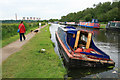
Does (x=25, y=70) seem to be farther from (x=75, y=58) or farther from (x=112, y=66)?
(x=112, y=66)

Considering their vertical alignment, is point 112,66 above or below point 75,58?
below

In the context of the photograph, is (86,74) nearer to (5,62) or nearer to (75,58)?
(75,58)

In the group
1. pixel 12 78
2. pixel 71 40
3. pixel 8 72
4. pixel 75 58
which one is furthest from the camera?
pixel 71 40

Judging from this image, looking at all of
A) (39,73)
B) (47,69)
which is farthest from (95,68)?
(39,73)

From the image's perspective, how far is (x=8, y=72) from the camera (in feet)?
16.8

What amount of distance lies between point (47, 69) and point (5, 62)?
2261 millimetres

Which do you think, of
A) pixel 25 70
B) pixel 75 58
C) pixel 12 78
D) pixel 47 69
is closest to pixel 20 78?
pixel 12 78

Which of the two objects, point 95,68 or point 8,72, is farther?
point 95,68

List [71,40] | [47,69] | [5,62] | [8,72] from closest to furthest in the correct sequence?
[8,72]
[47,69]
[5,62]
[71,40]

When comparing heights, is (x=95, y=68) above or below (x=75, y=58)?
below

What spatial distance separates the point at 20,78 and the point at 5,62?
6.43ft

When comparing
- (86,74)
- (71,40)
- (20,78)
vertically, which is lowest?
(86,74)

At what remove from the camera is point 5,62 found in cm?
616

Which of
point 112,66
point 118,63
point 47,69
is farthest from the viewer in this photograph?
point 118,63
